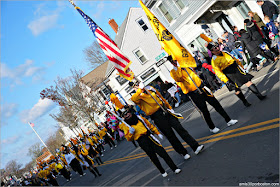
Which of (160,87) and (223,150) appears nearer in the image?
(223,150)

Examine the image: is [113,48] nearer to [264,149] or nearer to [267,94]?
[267,94]

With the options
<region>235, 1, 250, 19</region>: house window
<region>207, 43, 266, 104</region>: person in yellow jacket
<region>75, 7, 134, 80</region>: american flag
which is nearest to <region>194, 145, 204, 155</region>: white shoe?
<region>207, 43, 266, 104</region>: person in yellow jacket

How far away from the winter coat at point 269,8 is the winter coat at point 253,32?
0.77m

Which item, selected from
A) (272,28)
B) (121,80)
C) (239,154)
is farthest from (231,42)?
(121,80)

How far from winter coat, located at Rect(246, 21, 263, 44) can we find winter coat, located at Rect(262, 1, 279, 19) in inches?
30.4

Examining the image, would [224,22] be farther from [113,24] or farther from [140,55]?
[113,24]

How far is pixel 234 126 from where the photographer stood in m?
6.99

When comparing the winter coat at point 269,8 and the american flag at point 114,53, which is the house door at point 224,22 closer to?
the winter coat at point 269,8

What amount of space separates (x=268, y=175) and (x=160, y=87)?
16575mm

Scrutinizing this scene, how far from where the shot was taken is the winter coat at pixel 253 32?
10.9m

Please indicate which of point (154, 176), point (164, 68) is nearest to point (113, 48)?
point (154, 176)

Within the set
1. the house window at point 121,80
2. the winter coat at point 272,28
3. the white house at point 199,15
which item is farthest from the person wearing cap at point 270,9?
the house window at point 121,80

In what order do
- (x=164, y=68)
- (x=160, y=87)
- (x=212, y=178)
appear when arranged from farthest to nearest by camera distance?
(x=164, y=68) < (x=160, y=87) < (x=212, y=178)

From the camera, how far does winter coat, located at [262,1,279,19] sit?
35.3 ft
